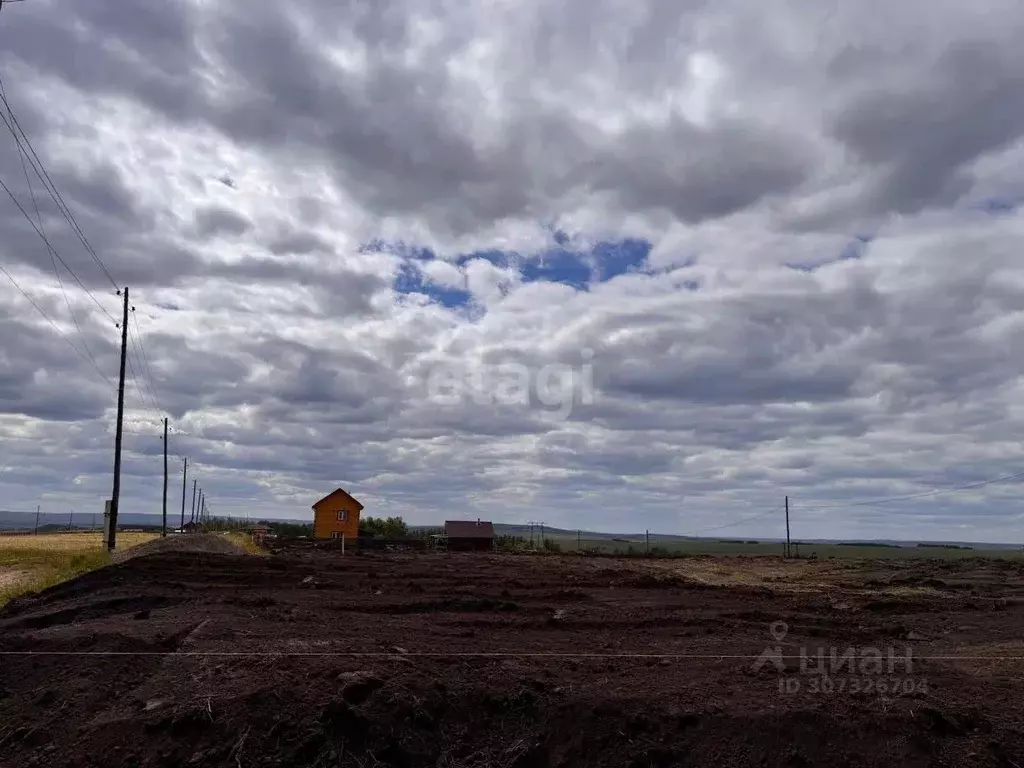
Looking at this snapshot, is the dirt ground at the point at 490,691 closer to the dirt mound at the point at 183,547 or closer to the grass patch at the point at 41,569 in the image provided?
the grass patch at the point at 41,569

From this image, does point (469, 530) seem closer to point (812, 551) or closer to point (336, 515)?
point (336, 515)

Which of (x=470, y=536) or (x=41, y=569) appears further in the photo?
(x=470, y=536)

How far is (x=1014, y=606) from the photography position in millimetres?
23844

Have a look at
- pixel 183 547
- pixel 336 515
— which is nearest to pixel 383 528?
pixel 336 515

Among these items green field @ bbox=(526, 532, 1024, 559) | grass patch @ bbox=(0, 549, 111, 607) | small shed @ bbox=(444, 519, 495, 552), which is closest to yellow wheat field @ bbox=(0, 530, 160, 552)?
grass patch @ bbox=(0, 549, 111, 607)

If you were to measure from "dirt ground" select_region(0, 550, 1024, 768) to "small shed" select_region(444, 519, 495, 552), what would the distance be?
5457 cm

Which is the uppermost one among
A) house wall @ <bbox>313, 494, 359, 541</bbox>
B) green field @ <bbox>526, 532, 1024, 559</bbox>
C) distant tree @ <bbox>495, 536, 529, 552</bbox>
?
house wall @ <bbox>313, 494, 359, 541</bbox>

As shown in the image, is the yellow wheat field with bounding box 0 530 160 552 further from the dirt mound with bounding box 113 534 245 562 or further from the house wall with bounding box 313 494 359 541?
the house wall with bounding box 313 494 359 541

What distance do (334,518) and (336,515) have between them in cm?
33

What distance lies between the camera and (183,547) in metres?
44.1

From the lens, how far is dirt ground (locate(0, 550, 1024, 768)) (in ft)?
29.7

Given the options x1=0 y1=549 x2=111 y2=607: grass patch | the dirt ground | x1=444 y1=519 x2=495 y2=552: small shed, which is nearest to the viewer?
the dirt ground

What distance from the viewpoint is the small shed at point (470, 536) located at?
236 feet

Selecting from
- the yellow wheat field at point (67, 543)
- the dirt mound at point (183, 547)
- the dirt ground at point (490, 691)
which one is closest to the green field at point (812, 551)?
the dirt mound at point (183, 547)
